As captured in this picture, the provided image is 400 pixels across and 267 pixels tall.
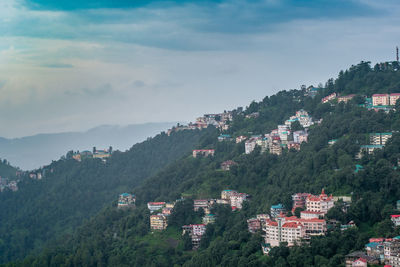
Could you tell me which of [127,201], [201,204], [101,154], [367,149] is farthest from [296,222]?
[101,154]

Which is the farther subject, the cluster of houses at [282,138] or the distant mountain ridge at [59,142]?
the distant mountain ridge at [59,142]

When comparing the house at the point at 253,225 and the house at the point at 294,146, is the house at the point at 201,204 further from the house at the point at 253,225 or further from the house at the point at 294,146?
the house at the point at 294,146

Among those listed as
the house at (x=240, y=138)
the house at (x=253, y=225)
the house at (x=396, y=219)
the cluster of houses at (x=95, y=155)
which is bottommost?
the house at (x=253, y=225)

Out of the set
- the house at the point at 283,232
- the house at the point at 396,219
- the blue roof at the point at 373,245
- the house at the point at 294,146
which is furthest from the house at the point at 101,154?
the blue roof at the point at 373,245

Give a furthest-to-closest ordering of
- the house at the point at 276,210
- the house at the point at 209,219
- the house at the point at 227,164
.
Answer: the house at the point at 227,164, the house at the point at 209,219, the house at the point at 276,210

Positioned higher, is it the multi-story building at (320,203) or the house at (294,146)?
the house at (294,146)

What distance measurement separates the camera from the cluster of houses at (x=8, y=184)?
8838 cm

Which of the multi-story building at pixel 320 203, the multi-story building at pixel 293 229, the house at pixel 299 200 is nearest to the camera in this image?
the multi-story building at pixel 293 229

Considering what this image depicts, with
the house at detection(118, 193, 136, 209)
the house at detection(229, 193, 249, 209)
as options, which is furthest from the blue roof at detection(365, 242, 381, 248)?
the house at detection(118, 193, 136, 209)

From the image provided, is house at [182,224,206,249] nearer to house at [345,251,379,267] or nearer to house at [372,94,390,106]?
house at [345,251,379,267]

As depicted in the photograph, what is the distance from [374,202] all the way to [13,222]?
51.5 m

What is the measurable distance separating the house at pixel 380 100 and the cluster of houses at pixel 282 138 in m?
6.35

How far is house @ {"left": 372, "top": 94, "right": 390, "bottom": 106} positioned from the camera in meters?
54.0

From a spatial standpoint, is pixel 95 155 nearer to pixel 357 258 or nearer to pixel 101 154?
pixel 101 154
